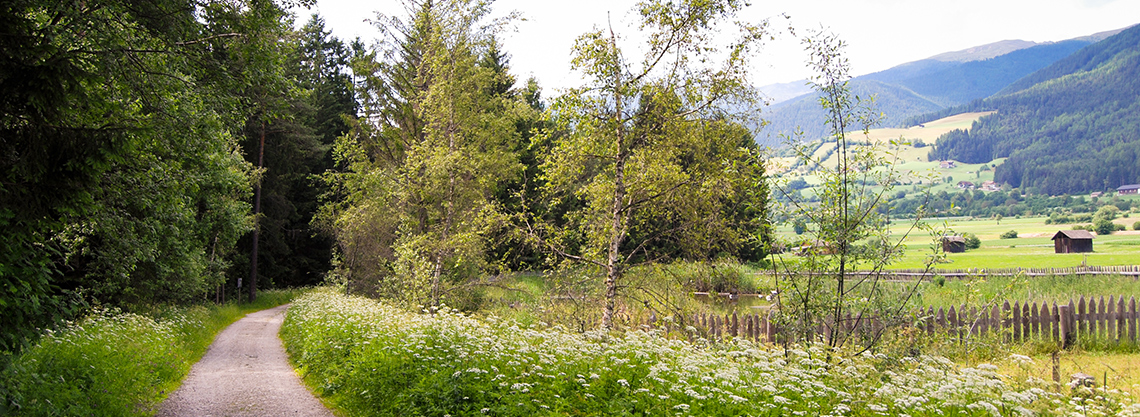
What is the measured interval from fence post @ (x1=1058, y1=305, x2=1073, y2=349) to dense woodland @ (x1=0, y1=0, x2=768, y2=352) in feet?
21.2

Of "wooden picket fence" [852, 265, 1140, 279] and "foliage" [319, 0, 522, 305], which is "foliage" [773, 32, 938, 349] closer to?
"foliage" [319, 0, 522, 305]

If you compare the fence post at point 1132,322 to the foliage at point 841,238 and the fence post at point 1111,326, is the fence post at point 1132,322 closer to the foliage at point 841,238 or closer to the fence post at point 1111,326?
the fence post at point 1111,326

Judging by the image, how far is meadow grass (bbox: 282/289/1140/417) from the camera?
446cm

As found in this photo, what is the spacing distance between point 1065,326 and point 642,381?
432 inches

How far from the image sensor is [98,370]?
8.22m

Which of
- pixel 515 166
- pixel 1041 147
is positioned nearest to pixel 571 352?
pixel 515 166

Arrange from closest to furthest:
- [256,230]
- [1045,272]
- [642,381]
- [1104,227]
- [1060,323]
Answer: [642,381], [1060,323], [1045,272], [256,230], [1104,227]

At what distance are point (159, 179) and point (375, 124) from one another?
57.9 ft

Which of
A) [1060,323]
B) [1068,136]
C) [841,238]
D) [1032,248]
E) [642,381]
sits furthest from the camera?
[1068,136]

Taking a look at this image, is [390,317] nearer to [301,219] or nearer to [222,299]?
[222,299]

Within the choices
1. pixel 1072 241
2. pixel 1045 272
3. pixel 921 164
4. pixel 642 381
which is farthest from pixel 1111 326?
pixel 921 164

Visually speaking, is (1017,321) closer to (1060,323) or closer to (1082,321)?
(1060,323)

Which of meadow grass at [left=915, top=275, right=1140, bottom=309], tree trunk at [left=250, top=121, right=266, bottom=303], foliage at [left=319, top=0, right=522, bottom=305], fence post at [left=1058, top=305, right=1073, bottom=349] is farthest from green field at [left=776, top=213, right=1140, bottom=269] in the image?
tree trunk at [left=250, top=121, right=266, bottom=303]

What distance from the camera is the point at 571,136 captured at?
37.8 feet
